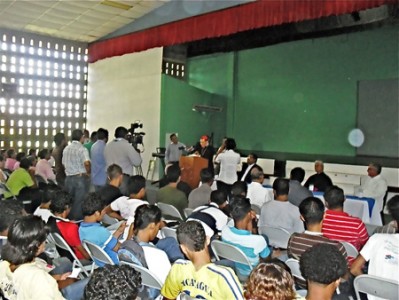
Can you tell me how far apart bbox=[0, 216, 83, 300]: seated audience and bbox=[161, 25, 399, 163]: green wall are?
8411mm

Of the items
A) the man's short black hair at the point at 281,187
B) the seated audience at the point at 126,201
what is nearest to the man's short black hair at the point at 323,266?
the man's short black hair at the point at 281,187

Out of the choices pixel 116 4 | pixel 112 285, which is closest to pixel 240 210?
pixel 112 285

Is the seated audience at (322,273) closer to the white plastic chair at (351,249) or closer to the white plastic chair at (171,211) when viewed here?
the white plastic chair at (351,249)

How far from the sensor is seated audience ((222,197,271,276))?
295cm

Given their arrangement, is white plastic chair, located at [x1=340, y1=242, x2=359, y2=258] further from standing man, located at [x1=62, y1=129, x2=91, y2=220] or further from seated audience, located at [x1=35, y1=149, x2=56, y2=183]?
seated audience, located at [x1=35, y1=149, x2=56, y2=183]

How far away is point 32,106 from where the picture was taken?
37.8 feet

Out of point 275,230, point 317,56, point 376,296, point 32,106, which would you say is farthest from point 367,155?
point 32,106

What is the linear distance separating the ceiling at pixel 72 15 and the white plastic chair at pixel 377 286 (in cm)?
883

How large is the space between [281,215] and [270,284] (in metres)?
2.25

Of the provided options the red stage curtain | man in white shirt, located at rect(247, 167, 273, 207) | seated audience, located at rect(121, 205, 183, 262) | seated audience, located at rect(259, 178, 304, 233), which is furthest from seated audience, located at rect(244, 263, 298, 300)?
the red stage curtain

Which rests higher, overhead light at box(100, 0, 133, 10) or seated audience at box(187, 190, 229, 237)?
overhead light at box(100, 0, 133, 10)

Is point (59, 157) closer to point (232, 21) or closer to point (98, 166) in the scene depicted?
point (98, 166)

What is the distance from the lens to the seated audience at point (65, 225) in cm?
323

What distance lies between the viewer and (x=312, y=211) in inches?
113
